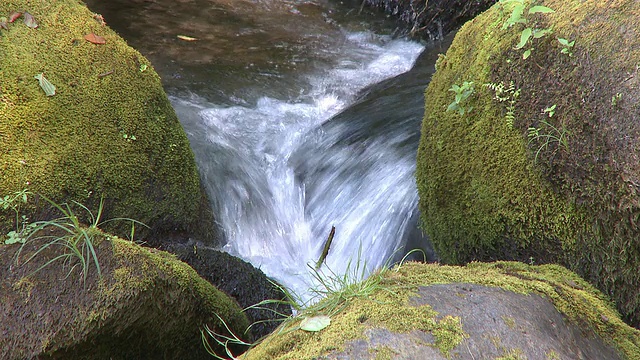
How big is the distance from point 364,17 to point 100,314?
7.47 m

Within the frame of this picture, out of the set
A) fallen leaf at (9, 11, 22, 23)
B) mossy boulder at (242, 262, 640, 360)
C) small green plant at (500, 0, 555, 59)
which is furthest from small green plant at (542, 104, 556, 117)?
fallen leaf at (9, 11, 22, 23)

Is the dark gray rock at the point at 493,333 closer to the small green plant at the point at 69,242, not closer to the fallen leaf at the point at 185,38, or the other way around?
the small green plant at the point at 69,242

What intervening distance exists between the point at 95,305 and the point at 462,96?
2345mm

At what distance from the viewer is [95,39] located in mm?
3641

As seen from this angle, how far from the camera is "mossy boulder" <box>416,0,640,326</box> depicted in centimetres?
255

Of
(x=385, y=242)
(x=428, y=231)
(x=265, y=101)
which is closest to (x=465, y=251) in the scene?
(x=428, y=231)

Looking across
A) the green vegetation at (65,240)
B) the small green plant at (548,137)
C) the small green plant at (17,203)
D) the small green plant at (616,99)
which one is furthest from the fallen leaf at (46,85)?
the small green plant at (616,99)

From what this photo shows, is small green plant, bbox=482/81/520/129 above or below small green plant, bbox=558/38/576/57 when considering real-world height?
below

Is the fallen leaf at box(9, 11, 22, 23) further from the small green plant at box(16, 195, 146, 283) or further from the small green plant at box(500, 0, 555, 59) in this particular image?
the small green plant at box(500, 0, 555, 59)

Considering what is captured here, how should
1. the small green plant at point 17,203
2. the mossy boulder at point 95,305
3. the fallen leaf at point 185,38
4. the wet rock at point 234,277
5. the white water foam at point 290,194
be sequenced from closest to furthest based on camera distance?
the mossy boulder at point 95,305 → the small green plant at point 17,203 → the wet rock at point 234,277 → the white water foam at point 290,194 → the fallen leaf at point 185,38

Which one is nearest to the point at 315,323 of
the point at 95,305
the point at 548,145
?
the point at 95,305

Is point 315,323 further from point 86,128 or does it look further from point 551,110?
point 86,128

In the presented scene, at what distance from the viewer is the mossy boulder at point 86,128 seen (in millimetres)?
3072

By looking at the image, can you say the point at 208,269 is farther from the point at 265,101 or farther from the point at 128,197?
the point at 265,101
